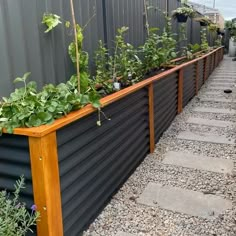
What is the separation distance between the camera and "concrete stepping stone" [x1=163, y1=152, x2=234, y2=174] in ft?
9.27

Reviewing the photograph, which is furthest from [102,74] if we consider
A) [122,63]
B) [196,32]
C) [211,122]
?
[196,32]

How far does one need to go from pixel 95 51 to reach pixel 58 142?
4.15 ft

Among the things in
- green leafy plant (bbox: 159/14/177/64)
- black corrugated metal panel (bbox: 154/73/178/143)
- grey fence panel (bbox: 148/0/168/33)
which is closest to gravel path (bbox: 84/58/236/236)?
black corrugated metal panel (bbox: 154/73/178/143)

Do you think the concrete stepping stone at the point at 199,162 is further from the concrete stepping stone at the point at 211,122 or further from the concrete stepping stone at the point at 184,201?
the concrete stepping stone at the point at 211,122

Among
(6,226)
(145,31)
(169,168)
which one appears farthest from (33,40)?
(145,31)

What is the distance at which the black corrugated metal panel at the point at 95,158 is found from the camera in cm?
165

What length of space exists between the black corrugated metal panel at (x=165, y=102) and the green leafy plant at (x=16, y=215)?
2.07 metres

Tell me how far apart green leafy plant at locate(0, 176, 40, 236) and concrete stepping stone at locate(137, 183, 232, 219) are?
3.32 ft

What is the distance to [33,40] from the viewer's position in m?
1.79

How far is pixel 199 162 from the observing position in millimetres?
2963

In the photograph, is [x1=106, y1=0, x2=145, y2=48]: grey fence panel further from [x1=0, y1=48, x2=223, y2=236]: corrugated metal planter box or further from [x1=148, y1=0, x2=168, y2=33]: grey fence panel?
[x1=0, y1=48, x2=223, y2=236]: corrugated metal planter box

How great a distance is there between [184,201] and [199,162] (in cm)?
79

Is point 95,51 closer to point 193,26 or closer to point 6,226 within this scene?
point 6,226

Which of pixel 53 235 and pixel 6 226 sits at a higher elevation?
pixel 6 226
